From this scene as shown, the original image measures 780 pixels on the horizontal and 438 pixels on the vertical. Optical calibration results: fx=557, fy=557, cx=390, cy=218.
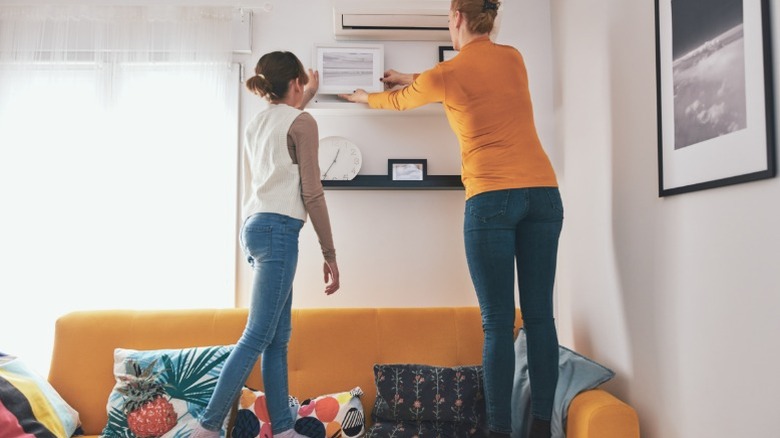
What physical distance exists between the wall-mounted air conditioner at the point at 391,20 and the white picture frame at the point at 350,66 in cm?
9

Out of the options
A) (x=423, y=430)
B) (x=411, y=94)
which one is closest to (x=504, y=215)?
(x=411, y=94)

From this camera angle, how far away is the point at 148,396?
2.01 m

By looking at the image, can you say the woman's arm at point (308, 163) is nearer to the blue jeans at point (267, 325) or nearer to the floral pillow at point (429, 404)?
the blue jeans at point (267, 325)

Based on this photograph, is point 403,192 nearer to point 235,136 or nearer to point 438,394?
point 235,136

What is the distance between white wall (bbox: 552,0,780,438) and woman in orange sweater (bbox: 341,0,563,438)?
30cm

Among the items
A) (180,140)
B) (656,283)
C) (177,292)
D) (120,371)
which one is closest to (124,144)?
(180,140)

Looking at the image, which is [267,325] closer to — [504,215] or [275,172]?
[275,172]

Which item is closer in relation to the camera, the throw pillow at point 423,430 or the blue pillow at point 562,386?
the blue pillow at point 562,386

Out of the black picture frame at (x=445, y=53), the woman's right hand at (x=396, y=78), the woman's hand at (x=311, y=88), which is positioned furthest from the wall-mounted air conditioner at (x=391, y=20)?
the woman's hand at (x=311, y=88)

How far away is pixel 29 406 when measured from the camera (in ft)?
6.26

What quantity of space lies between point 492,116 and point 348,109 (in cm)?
101

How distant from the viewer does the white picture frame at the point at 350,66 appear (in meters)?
2.66

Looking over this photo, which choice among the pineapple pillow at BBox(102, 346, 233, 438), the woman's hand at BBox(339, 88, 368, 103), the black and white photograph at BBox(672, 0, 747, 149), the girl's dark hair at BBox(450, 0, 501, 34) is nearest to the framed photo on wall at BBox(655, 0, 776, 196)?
the black and white photograph at BBox(672, 0, 747, 149)

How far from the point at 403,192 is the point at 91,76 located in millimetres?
1657
